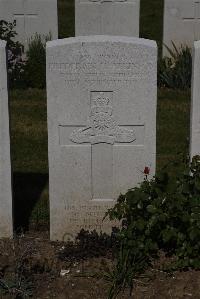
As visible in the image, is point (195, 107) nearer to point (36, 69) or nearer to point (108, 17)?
point (36, 69)

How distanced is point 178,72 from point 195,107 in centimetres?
489

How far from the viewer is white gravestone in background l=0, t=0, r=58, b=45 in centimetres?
1119

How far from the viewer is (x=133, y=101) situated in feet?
17.7

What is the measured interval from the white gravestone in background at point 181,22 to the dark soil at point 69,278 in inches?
254

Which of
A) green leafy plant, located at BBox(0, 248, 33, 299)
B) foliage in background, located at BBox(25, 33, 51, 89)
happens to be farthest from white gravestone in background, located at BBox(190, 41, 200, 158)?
foliage in background, located at BBox(25, 33, 51, 89)

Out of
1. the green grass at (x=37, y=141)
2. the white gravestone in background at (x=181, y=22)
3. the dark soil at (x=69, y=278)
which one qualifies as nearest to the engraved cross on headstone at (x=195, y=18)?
the white gravestone in background at (x=181, y=22)

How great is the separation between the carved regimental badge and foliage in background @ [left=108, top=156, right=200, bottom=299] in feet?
1.54

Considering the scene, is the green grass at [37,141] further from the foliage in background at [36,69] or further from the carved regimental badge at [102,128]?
the carved regimental badge at [102,128]

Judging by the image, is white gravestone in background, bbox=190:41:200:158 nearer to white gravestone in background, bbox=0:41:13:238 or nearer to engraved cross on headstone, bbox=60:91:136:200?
engraved cross on headstone, bbox=60:91:136:200

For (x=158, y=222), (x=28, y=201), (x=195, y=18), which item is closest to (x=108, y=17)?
(x=195, y=18)

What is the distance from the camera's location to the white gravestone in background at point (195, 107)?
5.38m

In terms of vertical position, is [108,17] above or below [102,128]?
above

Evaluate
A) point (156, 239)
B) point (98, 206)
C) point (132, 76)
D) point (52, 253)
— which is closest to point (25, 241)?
point (52, 253)

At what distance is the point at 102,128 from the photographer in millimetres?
5496
